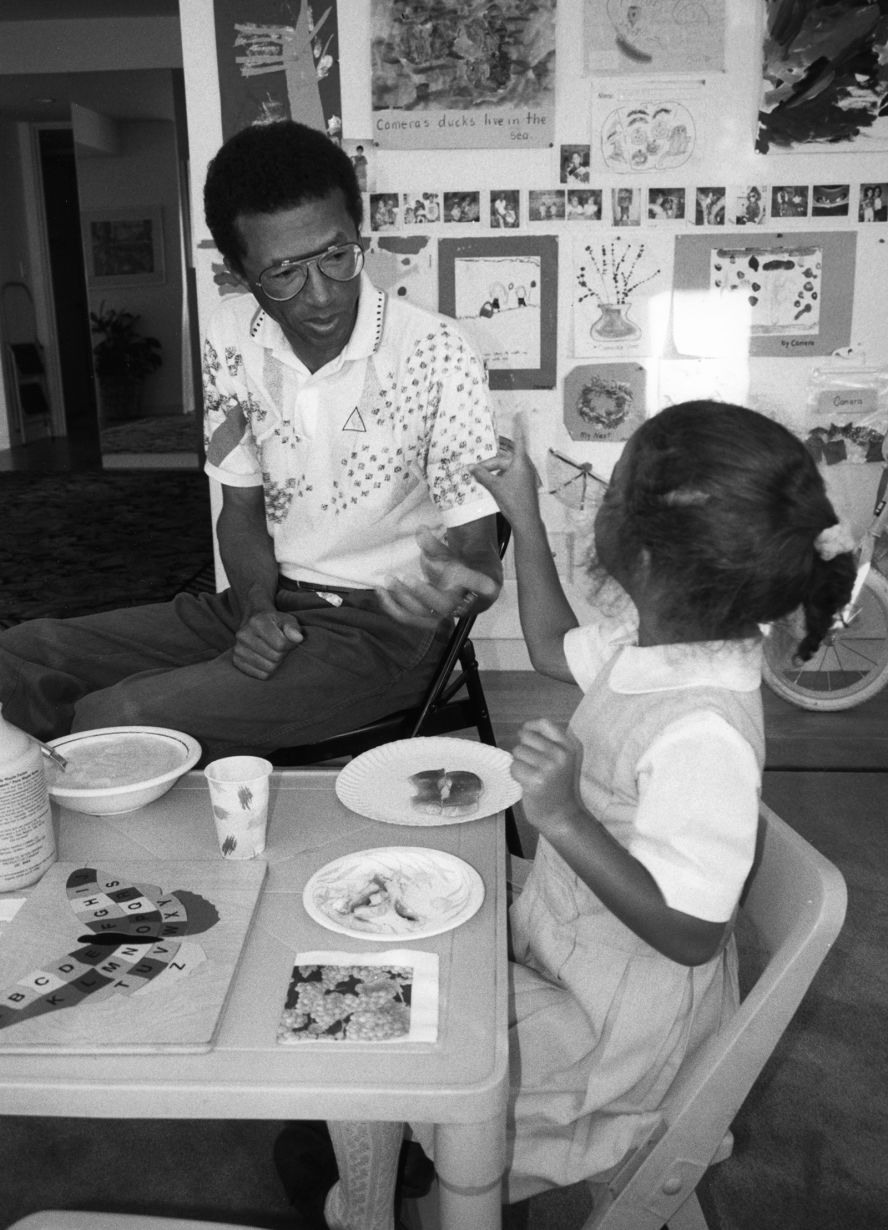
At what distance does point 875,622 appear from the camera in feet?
9.76

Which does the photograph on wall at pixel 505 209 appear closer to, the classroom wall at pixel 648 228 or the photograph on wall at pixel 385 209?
the classroom wall at pixel 648 228

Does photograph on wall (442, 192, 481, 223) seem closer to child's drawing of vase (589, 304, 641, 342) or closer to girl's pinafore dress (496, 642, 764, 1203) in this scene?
child's drawing of vase (589, 304, 641, 342)

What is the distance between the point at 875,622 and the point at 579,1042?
7.53 feet

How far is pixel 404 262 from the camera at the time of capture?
2.80 meters

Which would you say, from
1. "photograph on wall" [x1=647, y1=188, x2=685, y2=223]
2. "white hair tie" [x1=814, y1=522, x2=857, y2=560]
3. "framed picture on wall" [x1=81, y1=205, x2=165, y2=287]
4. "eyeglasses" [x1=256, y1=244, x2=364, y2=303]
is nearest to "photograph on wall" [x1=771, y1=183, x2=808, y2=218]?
"photograph on wall" [x1=647, y1=188, x2=685, y2=223]

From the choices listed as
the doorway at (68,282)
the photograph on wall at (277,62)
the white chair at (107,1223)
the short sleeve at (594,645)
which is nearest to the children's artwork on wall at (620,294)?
the photograph on wall at (277,62)

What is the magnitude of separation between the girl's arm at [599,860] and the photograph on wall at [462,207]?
7.14ft

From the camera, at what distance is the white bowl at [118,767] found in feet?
3.63

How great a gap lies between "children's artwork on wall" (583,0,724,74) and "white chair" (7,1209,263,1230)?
105 inches

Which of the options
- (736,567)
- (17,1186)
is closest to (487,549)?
(736,567)

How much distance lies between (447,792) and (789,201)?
2.20 metres

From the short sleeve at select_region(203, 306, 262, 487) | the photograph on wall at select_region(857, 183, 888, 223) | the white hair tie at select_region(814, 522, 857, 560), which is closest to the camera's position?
the white hair tie at select_region(814, 522, 857, 560)

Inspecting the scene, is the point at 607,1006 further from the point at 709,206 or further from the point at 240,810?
the point at 709,206

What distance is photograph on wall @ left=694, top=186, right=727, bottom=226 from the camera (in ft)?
8.98
